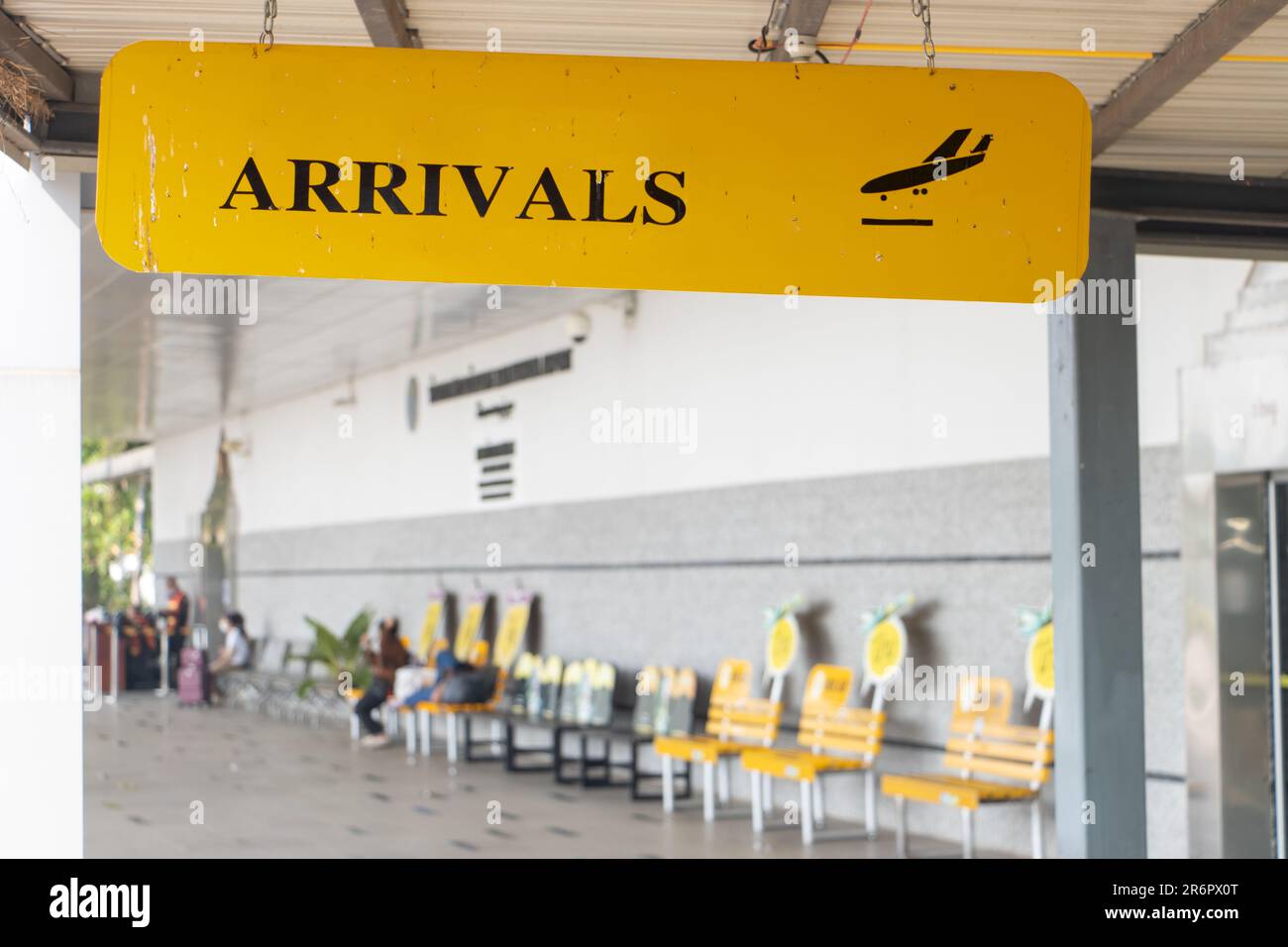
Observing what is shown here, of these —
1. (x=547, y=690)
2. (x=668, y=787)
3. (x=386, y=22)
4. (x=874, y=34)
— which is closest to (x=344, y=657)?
(x=547, y=690)

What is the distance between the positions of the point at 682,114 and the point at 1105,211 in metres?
2.21

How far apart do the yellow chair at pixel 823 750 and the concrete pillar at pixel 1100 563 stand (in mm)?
3079

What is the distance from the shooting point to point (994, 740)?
24.7 ft

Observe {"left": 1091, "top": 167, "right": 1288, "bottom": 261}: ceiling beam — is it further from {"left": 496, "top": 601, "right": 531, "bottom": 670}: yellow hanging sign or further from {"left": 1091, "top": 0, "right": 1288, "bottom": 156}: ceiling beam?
{"left": 496, "top": 601, "right": 531, "bottom": 670}: yellow hanging sign

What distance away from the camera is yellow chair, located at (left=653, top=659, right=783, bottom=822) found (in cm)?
884

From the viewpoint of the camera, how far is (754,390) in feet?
32.2

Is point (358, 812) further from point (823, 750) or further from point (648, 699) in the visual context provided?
point (823, 750)

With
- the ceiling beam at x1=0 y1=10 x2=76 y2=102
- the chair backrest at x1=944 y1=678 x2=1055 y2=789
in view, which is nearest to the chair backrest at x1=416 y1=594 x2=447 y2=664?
the chair backrest at x1=944 y1=678 x2=1055 y2=789

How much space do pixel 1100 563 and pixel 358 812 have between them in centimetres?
587

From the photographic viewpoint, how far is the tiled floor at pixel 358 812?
25.9ft

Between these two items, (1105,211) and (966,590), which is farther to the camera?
(966,590)

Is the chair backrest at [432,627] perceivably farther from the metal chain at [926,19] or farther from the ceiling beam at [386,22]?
the metal chain at [926,19]

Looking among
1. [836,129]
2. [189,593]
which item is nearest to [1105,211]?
[836,129]
